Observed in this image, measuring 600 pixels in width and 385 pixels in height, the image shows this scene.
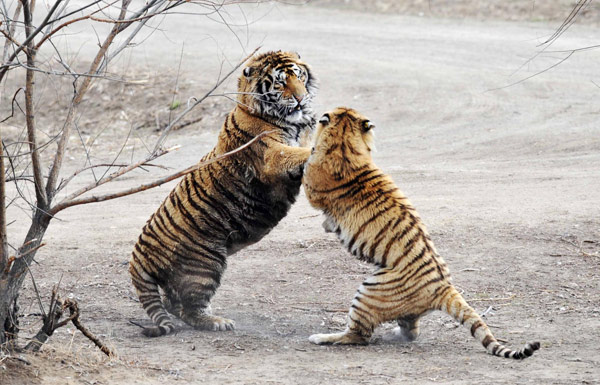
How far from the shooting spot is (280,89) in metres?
5.99

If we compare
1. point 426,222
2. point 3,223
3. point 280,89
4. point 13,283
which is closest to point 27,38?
point 3,223

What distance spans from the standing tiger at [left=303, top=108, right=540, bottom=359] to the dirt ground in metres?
0.22

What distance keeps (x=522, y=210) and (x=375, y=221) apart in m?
3.44

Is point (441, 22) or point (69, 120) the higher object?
point (441, 22)

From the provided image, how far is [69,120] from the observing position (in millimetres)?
4695

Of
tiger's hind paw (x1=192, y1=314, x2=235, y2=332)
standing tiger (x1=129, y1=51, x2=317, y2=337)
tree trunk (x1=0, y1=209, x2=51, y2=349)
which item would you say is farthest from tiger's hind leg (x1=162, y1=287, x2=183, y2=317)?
tree trunk (x1=0, y1=209, x2=51, y2=349)

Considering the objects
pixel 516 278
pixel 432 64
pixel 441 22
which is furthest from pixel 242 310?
pixel 441 22

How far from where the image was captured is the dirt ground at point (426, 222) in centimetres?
503

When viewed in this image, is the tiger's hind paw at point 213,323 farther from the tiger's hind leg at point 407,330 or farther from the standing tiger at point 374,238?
the tiger's hind leg at point 407,330

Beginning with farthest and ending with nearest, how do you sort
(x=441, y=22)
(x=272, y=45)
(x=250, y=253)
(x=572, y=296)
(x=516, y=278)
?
(x=441, y=22) < (x=272, y=45) < (x=250, y=253) < (x=516, y=278) < (x=572, y=296)

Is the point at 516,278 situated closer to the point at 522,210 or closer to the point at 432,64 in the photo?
the point at 522,210

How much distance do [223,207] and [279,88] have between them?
987 mm

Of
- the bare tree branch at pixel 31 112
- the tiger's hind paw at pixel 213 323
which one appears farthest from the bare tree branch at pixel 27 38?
the tiger's hind paw at pixel 213 323

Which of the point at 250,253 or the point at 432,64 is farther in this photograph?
the point at 432,64
